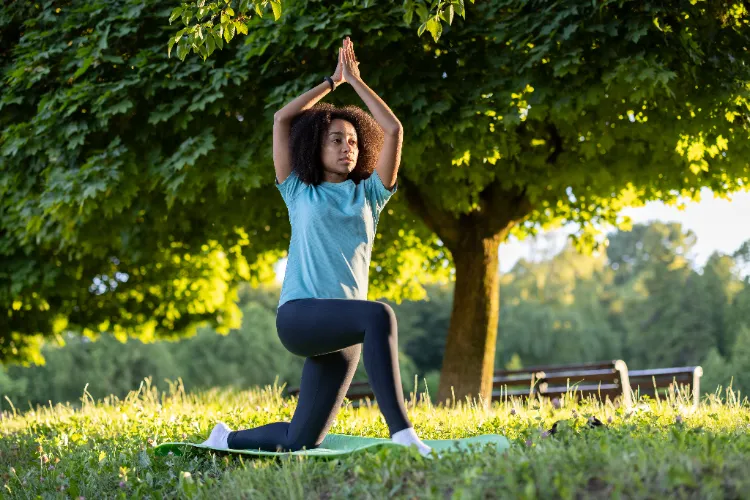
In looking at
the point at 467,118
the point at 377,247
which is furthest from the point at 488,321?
the point at 467,118

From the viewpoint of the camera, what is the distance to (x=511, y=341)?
43.0 metres

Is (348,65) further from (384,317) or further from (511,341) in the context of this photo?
(511,341)

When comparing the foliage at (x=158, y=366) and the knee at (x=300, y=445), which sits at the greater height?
the knee at (x=300, y=445)

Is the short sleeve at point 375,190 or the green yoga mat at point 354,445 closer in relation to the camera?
the green yoga mat at point 354,445

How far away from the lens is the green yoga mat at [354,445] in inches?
169

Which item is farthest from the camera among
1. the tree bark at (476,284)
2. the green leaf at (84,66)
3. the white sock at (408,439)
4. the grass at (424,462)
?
the tree bark at (476,284)

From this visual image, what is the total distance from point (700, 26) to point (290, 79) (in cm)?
418

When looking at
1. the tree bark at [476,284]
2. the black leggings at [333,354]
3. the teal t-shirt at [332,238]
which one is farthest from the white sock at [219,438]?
the tree bark at [476,284]

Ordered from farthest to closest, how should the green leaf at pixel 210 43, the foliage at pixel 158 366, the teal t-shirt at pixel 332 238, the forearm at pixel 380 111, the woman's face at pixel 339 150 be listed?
the foliage at pixel 158 366 → the green leaf at pixel 210 43 → the woman's face at pixel 339 150 → the forearm at pixel 380 111 → the teal t-shirt at pixel 332 238

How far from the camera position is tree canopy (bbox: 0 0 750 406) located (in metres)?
Result: 8.19

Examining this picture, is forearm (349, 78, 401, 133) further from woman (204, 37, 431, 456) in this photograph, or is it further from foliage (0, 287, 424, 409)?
foliage (0, 287, 424, 409)

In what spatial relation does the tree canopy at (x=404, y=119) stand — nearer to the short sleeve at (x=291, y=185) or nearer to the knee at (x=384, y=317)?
the short sleeve at (x=291, y=185)

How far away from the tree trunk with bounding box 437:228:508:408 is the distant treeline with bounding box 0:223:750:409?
2154 cm

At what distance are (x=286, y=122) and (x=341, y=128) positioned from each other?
1.10 ft
